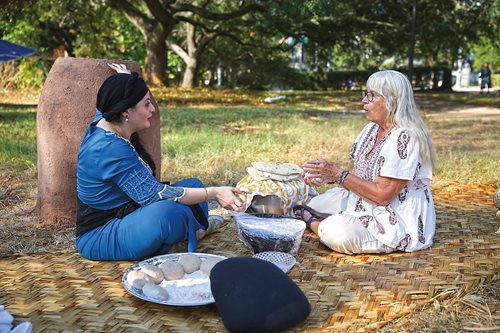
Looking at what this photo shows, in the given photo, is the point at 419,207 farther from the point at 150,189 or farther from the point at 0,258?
the point at 0,258

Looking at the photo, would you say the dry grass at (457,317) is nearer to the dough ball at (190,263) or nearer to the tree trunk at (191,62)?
the dough ball at (190,263)

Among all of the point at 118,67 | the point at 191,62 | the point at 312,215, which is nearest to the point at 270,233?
the point at 312,215

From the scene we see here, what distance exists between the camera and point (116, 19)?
26.1 metres

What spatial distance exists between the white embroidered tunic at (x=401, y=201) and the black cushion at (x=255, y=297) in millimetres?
1131

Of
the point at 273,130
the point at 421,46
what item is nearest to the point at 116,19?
the point at 421,46

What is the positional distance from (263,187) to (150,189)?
3.50 feet

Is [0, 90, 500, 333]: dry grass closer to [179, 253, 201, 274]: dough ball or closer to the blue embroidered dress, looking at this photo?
the blue embroidered dress

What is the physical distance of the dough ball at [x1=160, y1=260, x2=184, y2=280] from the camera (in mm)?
3037

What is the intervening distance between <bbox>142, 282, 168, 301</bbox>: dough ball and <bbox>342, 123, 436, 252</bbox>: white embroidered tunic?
1403mm

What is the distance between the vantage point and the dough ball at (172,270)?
9.96 ft

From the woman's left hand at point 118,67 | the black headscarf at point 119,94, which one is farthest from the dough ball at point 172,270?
the woman's left hand at point 118,67

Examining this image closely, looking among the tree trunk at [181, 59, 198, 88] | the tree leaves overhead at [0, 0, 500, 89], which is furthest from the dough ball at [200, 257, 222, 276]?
the tree trunk at [181, 59, 198, 88]

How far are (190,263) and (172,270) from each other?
0.41ft

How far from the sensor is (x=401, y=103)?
350 centimetres
